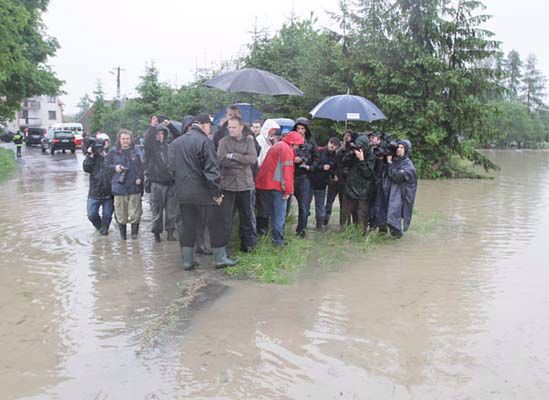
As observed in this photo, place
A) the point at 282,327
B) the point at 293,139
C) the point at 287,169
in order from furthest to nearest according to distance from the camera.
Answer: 1. the point at 293,139
2. the point at 287,169
3. the point at 282,327

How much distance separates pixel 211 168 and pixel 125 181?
8.18ft

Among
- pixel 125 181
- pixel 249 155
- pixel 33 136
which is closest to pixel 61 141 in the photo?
pixel 33 136

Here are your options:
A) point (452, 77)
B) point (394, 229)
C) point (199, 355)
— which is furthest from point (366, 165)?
point (452, 77)

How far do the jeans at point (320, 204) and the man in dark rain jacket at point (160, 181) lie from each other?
228cm

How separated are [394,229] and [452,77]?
13297 mm

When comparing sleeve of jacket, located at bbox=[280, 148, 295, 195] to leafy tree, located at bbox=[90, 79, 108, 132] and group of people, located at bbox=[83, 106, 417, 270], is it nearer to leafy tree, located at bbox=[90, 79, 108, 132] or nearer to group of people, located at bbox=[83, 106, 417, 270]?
group of people, located at bbox=[83, 106, 417, 270]

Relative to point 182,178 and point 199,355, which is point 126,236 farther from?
point 199,355

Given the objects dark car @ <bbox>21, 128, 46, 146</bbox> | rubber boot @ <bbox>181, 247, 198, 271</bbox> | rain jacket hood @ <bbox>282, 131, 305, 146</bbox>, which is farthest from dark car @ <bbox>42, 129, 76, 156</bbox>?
rubber boot @ <bbox>181, 247, 198, 271</bbox>

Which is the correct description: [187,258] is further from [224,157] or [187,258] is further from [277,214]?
[277,214]

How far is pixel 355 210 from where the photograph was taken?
8.55 metres

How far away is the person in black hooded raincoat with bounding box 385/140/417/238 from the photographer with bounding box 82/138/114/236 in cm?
413

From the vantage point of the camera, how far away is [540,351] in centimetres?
433

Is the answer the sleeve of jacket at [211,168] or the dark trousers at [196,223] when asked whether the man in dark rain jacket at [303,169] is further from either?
the sleeve of jacket at [211,168]

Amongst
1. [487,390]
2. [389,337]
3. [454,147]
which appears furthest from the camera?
[454,147]
